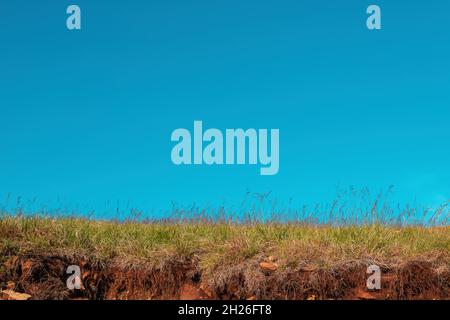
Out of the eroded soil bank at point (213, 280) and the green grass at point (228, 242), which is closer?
the eroded soil bank at point (213, 280)

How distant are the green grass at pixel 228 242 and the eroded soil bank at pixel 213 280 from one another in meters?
0.17

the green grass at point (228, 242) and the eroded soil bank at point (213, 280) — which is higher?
the green grass at point (228, 242)

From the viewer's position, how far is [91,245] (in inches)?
473

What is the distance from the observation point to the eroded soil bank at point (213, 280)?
35.8 ft

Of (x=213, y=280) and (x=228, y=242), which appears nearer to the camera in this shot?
(x=213, y=280)

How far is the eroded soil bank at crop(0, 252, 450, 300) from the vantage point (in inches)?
429

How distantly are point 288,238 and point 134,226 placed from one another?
147 inches

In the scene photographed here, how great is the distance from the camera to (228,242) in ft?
38.6

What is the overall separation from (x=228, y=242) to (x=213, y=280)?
1.03 metres

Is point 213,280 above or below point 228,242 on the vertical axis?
below

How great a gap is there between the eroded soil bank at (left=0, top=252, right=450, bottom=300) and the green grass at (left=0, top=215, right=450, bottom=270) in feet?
0.57
